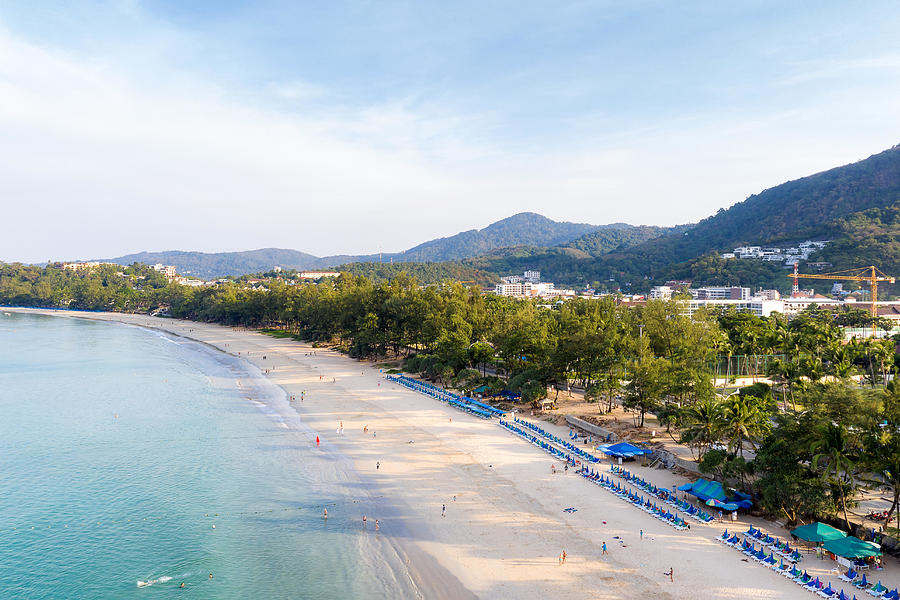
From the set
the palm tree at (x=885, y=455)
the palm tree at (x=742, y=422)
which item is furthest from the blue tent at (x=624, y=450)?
the palm tree at (x=885, y=455)

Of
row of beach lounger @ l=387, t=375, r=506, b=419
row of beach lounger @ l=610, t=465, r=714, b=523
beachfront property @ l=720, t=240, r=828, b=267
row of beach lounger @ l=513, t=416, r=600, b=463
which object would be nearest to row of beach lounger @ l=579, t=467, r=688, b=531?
row of beach lounger @ l=610, t=465, r=714, b=523

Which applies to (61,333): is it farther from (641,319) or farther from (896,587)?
(896,587)

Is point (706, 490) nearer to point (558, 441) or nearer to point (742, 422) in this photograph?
point (742, 422)

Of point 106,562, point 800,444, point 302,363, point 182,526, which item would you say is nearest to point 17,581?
point 106,562

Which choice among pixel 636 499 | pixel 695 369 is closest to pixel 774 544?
pixel 636 499

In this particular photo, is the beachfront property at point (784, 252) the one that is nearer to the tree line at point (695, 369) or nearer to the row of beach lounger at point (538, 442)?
the tree line at point (695, 369)
